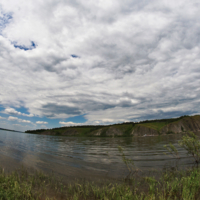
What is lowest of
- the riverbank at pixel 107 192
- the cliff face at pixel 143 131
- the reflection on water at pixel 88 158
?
the cliff face at pixel 143 131

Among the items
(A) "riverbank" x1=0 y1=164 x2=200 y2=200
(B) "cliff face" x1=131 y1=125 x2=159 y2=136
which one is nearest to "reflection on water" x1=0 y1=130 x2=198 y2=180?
(A) "riverbank" x1=0 y1=164 x2=200 y2=200

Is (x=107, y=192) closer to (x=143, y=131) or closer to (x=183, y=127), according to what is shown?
(x=143, y=131)

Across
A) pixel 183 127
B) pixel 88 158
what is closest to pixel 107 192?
pixel 88 158

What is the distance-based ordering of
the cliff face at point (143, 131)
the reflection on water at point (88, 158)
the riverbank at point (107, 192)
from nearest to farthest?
the riverbank at point (107, 192) < the reflection on water at point (88, 158) < the cliff face at point (143, 131)

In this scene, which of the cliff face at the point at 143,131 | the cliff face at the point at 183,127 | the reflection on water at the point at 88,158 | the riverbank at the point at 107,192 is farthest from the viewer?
the cliff face at the point at 183,127

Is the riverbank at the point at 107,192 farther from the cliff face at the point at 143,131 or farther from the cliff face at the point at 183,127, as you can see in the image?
the cliff face at the point at 183,127

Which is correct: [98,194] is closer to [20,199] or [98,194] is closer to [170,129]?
[20,199]

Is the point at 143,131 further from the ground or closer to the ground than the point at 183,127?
closer to the ground

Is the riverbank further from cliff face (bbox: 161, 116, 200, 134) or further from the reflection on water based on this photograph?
cliff face (bbox: 161, 116, 200, 134)

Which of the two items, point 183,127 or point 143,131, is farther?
point 143,131

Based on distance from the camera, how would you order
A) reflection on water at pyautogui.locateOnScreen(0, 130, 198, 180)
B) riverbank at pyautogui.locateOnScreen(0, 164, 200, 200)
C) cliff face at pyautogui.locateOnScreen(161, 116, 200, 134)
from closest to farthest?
riverbank at pyautogui.locateOnScreen(0, 164, 200, 200)
reflection on water at pyautogui.locateOnScreen(0, 130, 198, 180)
cliff face at pyautogui.locateOnScreen(161, 116, 200, 134)

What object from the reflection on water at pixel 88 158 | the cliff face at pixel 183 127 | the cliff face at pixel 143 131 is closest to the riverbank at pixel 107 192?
the reflection on water at pixel 88 158

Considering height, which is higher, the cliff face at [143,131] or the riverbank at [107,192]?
the riverbank at [107,192]

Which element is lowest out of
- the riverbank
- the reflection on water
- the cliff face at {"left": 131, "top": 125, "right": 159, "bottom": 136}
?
the cliff face at {"left": 131, "top": 125, "right": 159, "bottom": 136}
